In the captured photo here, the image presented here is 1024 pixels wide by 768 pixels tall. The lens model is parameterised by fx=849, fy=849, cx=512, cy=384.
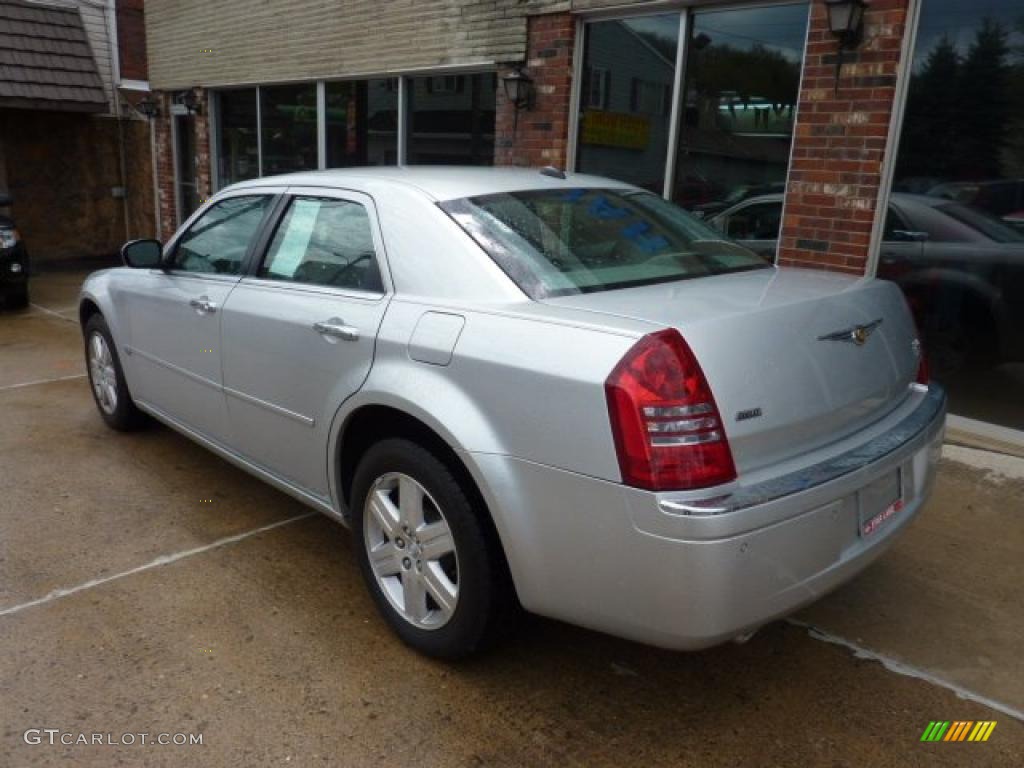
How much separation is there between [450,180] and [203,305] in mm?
1353

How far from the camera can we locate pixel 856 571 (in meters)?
2.51

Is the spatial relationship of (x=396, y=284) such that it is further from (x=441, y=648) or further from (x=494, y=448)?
(x=441, y=648)

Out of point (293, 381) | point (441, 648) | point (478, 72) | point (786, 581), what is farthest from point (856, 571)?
point (478, 72)

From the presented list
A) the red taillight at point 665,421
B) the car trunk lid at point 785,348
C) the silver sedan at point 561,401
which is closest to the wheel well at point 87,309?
the silver sedan at point 561,401

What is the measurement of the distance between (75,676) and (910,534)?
135 inches

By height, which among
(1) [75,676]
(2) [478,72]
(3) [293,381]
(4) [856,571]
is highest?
(2) [478,72]

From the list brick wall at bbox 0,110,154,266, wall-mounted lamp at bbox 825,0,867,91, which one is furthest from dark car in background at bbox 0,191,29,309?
wall-mounted lamp at bbox 825,0,867,91

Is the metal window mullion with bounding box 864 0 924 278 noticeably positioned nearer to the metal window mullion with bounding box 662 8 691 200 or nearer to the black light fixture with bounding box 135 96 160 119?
the metal window mullion with bounding box 662 8 691 200

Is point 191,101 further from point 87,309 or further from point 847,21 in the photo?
point 847,21

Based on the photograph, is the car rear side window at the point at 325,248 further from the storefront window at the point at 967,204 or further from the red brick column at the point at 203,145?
the red brick column at the point at 203,145

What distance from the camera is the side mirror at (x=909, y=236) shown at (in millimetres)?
5105

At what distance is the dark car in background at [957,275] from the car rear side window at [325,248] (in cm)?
350

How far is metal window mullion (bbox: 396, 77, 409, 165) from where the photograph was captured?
873 centimetres

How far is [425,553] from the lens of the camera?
2.75m
